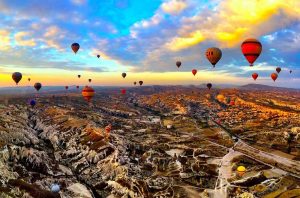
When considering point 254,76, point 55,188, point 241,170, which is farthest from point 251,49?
point 254,76

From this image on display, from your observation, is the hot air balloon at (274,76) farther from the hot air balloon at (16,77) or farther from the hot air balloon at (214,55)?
the hot air balloon at (16,77)

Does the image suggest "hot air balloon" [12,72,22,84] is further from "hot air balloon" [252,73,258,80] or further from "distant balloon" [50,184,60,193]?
"hot air balloon" [252,73,258,80]

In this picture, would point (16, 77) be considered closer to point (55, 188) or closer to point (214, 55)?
point (55, 188)

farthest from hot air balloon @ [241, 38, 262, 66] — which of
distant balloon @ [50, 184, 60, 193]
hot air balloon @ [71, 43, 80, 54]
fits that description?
distant balloon @ [50, 184, 60, 193]

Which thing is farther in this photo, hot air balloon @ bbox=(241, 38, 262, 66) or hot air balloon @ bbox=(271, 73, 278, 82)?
hot air balloon @ bbox=(271, 73, 278, 82)

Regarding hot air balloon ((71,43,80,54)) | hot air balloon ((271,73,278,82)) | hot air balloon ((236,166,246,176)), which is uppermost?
hot air balloon ((71,43,80,54))

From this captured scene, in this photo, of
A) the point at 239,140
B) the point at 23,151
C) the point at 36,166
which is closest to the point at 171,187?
the point at 36,166

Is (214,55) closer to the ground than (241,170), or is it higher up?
higher up

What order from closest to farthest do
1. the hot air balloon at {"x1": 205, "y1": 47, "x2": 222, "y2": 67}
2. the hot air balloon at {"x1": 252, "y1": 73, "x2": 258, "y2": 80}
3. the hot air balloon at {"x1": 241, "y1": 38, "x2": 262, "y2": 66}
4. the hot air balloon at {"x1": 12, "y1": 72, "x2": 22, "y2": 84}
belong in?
the hot air balloon at {"x1": 241, "y1": 38, "x2": 262, "y2": 66} < the hot air balloon at {"x1": 205, "y1": 47, "x2": 222, "y2": 67} < the hot air balloon at {"x1": 12, "y1": 72, "x2": 22, "y2": 84} < the hot air balloon at {"x1": 252, "y1": 73, "x2": 258, "y2": 80}
